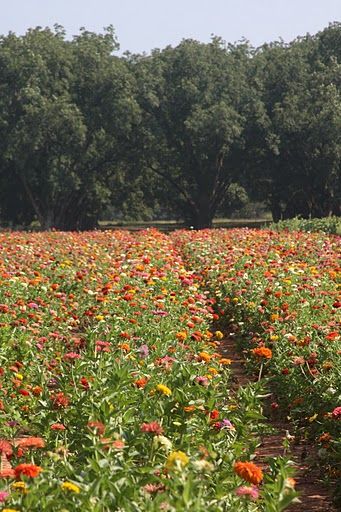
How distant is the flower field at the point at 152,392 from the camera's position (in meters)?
3.18

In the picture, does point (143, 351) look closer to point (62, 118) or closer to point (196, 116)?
point (62, 118)

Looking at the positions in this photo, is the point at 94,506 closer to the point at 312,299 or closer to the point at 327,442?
the point at 327,442

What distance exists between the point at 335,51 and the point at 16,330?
40.4 metres

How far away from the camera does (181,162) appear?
136ft

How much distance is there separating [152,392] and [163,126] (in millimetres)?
37063

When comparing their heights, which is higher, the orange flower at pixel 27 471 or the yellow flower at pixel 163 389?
the yellow flower at pixel 163 389

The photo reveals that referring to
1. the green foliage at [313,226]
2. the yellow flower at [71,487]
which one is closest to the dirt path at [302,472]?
the yellow flower at [71,487]

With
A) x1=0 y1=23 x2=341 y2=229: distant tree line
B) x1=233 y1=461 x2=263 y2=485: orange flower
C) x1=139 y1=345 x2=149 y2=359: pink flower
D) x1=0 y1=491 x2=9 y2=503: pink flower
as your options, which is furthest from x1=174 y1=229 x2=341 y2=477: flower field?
x1=0 y1=23 x2=341 y2=229: distant tree line

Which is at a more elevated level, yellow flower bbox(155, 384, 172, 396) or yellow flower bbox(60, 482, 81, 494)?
yellow flower bbox(155, 384, 172, 396)

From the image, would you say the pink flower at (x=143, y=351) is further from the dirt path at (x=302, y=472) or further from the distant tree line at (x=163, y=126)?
the distant tree line at (x=163, y=126)

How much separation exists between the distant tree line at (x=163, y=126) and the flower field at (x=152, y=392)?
90.3ft

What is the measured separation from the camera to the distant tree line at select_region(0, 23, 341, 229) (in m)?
38.3

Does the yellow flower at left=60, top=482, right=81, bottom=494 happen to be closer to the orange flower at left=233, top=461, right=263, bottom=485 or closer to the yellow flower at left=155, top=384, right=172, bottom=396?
the orange flower at left=233, top=461, right=263, bottom=485

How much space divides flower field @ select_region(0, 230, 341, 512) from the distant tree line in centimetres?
2752
